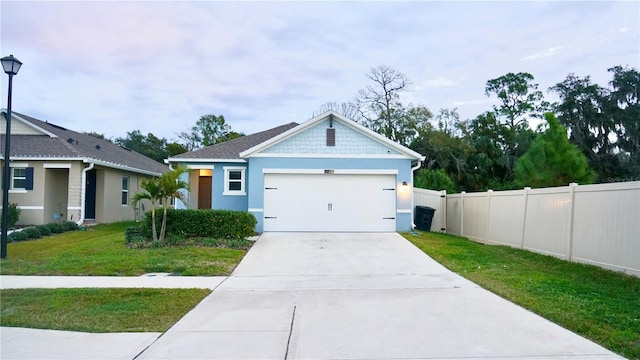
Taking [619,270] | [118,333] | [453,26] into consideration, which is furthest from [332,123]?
[118,333]

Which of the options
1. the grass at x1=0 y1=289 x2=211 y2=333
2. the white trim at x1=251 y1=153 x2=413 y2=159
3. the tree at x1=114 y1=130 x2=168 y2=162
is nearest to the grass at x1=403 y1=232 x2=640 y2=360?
the white trim at x1=251 y1=153 x2=413 y2=159

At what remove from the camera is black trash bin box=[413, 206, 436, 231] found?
1684 cm

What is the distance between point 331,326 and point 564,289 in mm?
4366

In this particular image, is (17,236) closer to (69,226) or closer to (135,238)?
(69,226)

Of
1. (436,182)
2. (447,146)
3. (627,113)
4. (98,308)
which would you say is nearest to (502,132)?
(447,146)

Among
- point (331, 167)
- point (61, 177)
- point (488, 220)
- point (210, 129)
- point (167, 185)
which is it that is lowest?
point (488, 220)

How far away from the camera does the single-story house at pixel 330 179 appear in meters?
15.4

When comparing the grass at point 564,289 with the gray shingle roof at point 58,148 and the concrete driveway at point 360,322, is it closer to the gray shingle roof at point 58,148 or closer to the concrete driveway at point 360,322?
the concrete driveway at point 360,322

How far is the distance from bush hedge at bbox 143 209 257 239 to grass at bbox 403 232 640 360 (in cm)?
563

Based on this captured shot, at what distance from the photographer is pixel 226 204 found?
17.2 meters

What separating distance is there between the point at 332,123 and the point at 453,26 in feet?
17.0

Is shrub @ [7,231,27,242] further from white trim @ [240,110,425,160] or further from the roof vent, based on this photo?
the roof vent

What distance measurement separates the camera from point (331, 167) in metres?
15.5

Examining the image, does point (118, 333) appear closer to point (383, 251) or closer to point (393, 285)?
point (393, 285)
